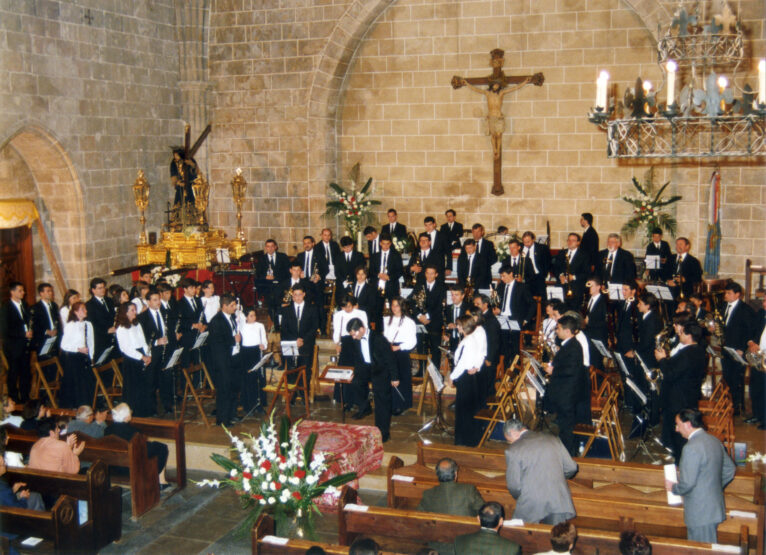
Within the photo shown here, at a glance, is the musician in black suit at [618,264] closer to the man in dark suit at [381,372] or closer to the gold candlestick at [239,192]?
the man in dark suit at [381,372]

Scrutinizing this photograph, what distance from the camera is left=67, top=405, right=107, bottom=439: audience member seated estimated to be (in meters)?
9.32

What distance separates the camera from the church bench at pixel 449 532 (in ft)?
20.6

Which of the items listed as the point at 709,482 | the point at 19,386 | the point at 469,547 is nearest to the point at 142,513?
the point at 19,386

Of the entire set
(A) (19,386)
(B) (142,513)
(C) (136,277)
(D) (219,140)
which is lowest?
(B) (142,513)

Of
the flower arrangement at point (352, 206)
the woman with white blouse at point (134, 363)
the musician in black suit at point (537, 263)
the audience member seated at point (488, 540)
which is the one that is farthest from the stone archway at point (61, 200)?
Answer: the audience member seated at point (488, 540)

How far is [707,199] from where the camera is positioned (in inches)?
580

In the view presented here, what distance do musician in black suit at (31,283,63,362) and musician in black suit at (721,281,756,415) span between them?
8.86m

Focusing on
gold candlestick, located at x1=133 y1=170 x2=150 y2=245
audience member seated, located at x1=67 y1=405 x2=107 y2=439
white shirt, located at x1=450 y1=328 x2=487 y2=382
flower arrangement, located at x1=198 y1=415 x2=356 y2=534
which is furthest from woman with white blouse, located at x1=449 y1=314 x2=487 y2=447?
gold candlestick, located at x1=133 y1=170 x2=150 y2=245

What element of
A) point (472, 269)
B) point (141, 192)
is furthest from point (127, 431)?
point (141, 192)

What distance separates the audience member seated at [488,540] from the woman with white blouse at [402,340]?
4928 millimetres

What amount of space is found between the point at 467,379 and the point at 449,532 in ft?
11.0

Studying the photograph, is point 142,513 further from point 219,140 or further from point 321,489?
point 219,140

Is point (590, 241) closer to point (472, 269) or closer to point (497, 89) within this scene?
point (472, 269)

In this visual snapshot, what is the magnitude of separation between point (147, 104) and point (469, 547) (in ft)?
41.2
